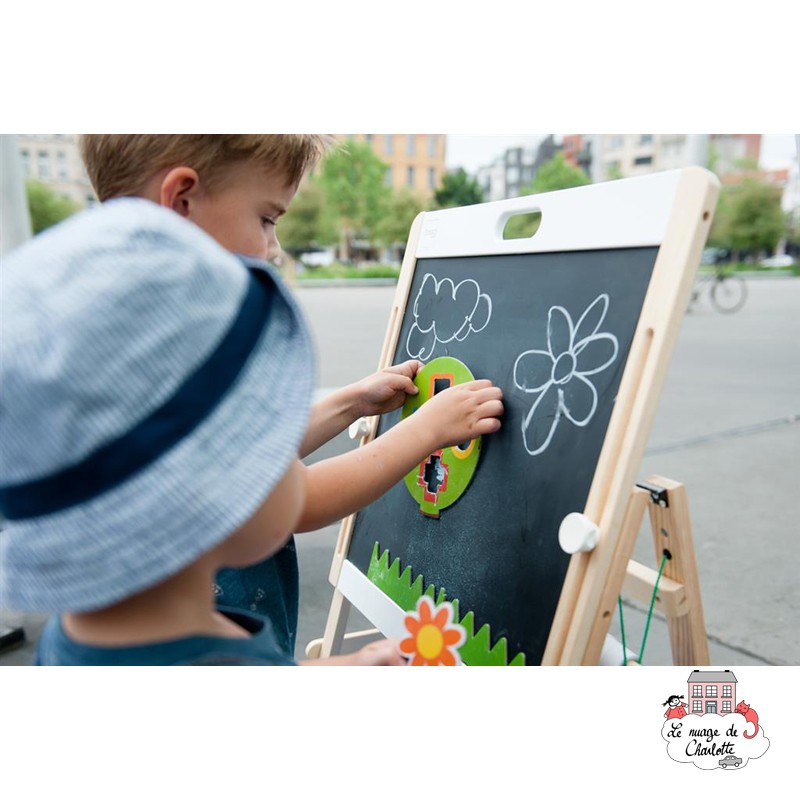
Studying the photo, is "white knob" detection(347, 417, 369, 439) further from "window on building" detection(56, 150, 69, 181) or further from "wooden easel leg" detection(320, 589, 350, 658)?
"window on building" detection(56, 150, 69, 181)

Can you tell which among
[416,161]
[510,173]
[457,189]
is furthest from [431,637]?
[510,173]

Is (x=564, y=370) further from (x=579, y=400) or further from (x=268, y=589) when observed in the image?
(x=268, y=589)

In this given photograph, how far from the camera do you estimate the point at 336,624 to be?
4.53 ft

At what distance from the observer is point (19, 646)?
1.95 m

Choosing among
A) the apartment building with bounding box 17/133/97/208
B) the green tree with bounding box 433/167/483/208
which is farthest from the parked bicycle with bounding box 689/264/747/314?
the apartment building with bounding box 17/133/97/208

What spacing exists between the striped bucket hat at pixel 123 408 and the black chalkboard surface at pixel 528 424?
42cm

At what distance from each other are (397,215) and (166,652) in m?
25.2

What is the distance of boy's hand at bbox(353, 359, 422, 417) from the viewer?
124cm

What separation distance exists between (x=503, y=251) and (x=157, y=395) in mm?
698

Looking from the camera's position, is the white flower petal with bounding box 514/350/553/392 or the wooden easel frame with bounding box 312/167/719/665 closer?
the wooden easel frame with bounding box 312/167/719/665

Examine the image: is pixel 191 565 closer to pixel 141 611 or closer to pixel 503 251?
pixel 141 611
